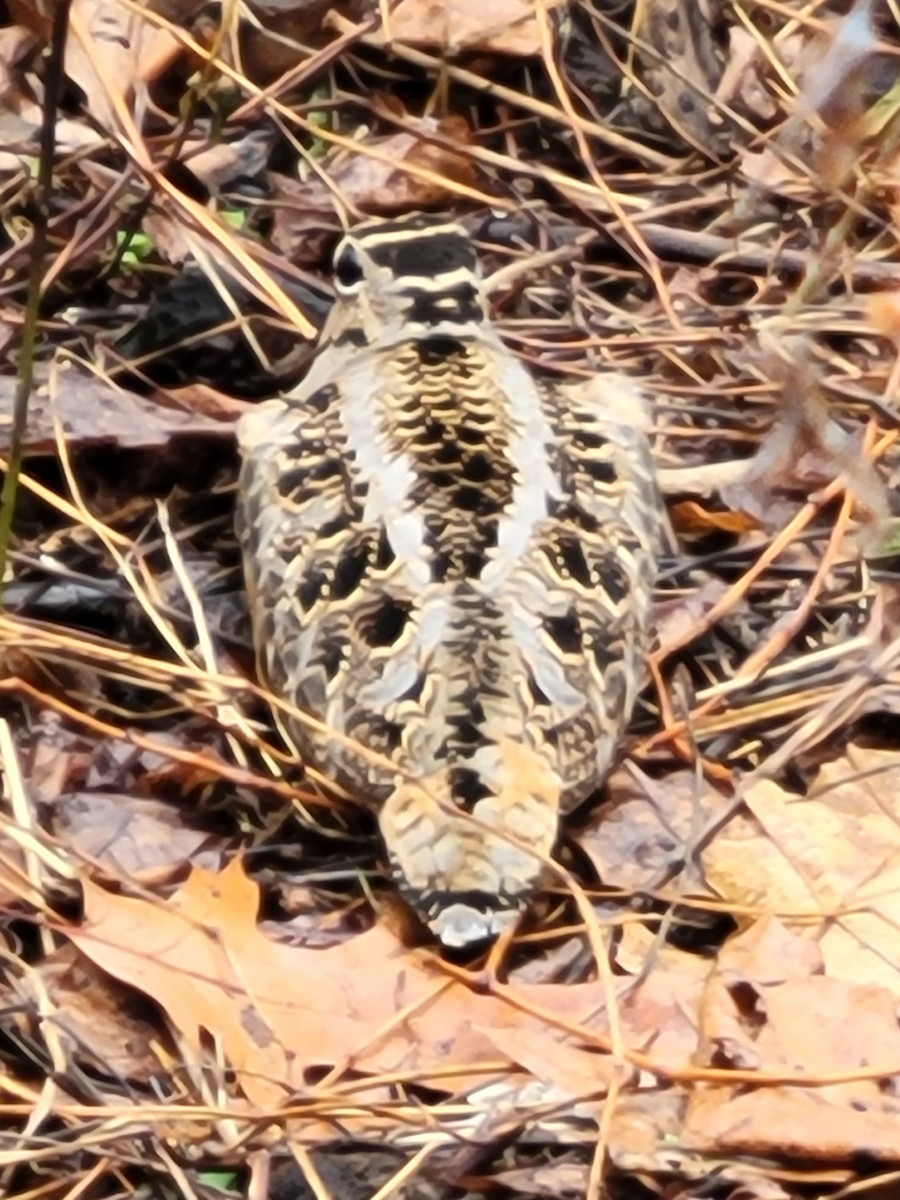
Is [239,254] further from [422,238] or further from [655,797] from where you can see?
[655,797]

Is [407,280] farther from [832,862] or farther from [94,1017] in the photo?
[94,1017]

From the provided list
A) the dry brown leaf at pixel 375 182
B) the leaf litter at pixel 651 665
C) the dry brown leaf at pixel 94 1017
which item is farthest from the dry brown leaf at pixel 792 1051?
the dry brown leaf at pixel 375 182

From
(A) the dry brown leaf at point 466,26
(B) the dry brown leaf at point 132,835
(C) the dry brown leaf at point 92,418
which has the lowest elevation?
(B) the dry brown leaf at point 132,835

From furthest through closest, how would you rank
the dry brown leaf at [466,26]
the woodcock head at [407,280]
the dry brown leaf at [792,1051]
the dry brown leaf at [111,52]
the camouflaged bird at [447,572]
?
the dry brown leaf at [466,26]
the dry brown leaf at [111,52]
the woodcock head at [407,280]
the camouflaged bird at [447,572]
the dry brown leaf at [792,1051]

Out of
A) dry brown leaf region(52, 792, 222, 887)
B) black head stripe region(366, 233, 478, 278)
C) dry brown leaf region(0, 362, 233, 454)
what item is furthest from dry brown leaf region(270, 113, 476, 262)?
dry brown leaf region(52, 792, 222, 887)

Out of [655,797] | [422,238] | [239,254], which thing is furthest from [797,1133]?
[239,254]

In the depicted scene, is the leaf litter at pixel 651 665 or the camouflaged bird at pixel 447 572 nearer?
the leaf litter at pixel 651 665

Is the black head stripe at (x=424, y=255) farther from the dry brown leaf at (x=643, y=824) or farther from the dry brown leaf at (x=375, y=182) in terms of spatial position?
the dry brown leaf at (x=643, y=824)
